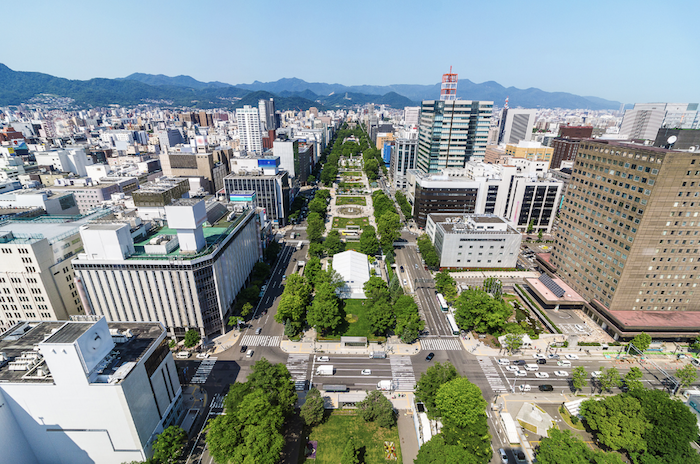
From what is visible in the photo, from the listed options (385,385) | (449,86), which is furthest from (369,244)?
(449,86)

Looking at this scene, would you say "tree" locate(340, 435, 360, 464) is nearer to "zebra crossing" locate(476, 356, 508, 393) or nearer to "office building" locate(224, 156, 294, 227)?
"zebra crossing" locate(476, 356, 508, 393)

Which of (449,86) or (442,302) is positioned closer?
(442,302)

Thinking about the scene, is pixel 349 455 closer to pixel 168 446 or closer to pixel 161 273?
pixel 168 446

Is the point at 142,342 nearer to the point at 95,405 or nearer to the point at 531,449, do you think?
the point at 95,405

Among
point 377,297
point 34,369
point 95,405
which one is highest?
point 34,369

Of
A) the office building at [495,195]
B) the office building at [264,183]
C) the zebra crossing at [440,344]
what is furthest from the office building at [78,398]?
the office building at [495,195]

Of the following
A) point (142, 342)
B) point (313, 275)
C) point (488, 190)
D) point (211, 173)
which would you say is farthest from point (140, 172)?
point (488, 190)
